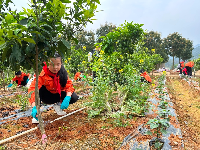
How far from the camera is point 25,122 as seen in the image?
2492 millimetres

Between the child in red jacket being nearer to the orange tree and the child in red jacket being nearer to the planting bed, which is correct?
the planting bed

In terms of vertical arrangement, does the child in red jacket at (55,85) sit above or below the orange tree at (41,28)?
below

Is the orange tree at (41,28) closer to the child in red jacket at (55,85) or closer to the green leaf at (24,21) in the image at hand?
the green leaf at (24,21)

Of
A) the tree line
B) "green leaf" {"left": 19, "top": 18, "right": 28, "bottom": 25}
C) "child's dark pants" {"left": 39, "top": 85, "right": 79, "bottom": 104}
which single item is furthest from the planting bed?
the tree line

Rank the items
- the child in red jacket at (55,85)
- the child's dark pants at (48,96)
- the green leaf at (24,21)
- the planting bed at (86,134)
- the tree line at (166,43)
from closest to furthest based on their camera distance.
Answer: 1. the green leaf at (24,21)
2. the planting bed at (86,134)
3. the child in red jacket at (55,85)
4. the child's dark pants at (48,96)
5. the tree line at (166,43)

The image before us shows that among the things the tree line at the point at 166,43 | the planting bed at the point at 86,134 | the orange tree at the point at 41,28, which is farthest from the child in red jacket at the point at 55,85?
the tree line at the point at 166,43

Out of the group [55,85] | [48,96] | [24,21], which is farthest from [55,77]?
[24,21]

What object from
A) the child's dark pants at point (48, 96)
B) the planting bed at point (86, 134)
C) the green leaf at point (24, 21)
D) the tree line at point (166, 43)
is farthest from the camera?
the tree line at point (166, 43)

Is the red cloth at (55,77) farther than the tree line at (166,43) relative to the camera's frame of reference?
No

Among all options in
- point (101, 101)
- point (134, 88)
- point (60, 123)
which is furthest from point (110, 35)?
point (60, 123)

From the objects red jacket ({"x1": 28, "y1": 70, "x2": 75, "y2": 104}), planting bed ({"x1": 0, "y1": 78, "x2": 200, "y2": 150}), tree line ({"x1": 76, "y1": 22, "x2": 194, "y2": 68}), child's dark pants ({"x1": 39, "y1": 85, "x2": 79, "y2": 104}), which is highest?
tree line ({"x1": 76, "y1": 22, "x2": 194, "y2": 68})

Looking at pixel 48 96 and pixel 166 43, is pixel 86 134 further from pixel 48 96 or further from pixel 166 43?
pixel 166 43

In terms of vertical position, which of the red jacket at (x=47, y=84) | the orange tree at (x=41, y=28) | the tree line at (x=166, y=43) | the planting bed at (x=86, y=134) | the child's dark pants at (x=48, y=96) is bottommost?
the planting bed at (x=86, y=134)

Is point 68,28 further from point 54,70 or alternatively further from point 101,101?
point 101,101
